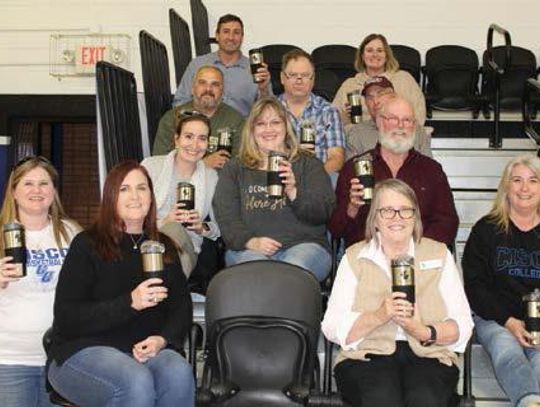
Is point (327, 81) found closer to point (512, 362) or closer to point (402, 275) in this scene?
point (512, 362)

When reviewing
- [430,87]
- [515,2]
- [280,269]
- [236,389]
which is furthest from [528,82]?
[236,389]

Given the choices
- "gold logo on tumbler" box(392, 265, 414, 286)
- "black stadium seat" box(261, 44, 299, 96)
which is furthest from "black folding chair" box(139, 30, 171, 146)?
"gold logo on tumbler" box(392, 265, 414, 286)

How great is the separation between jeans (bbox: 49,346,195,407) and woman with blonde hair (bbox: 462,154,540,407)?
1.41m

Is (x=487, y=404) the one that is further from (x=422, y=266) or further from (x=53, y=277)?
(x=53, y=277)

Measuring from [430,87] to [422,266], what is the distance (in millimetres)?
4697

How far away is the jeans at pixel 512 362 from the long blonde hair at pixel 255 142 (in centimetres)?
137

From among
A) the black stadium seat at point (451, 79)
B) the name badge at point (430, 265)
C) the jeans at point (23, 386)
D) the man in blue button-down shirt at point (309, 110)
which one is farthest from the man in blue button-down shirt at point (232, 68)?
the jeans at point (23, 386)

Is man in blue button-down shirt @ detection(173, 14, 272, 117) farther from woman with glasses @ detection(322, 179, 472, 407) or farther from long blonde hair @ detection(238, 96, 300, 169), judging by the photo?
woman with glasses @ detection(322, 179, 472, 407)

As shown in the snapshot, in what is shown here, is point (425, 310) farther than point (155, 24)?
No

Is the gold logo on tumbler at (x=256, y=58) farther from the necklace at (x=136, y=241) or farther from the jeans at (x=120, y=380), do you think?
the jeans at (x=120, y=380)

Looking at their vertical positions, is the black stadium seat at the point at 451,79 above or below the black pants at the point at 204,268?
above

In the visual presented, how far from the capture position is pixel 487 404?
400 centimetres

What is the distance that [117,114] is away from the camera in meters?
5.28

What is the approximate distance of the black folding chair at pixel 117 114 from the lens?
5.01 m
